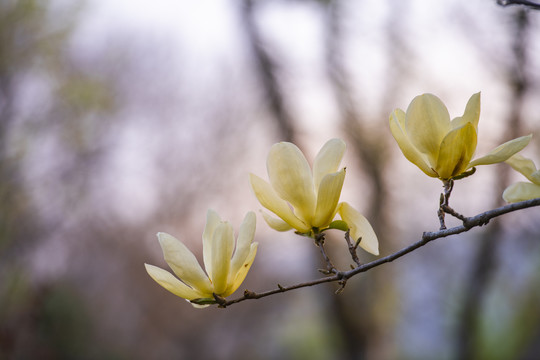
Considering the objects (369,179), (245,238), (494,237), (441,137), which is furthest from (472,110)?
(369,179)

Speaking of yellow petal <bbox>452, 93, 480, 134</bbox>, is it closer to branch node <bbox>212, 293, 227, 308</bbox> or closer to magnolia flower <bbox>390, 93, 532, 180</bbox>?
magnolia flower <bbox>390, 93, 532, 180</bbox>

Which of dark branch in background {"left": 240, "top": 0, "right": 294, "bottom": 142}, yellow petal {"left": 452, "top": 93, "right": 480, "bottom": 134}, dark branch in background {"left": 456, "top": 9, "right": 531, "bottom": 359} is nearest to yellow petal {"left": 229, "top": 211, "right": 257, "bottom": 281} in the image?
yellow petal {"left": 452, "top": 93, "right": 480, "bottom": 134}

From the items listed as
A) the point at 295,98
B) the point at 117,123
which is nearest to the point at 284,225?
the point at 295,98

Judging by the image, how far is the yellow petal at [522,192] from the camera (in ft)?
1.75

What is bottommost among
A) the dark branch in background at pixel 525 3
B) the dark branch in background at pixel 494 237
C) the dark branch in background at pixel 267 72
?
the dark branch in background at pixel 494 237

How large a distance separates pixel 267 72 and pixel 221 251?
3.50m

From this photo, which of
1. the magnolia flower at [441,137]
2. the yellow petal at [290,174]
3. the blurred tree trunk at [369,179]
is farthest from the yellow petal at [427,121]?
the blurred tree trunk at [369,179]

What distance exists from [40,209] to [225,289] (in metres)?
4.24

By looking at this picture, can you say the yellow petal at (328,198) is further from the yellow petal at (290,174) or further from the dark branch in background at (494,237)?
the dark branch in background at (494,237)

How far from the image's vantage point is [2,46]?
4109mm

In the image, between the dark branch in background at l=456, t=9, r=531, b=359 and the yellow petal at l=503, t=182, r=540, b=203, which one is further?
the dark branch in background at l=456, t=9, r=531, b=359

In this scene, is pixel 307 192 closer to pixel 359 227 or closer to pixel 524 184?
pixel 359 227

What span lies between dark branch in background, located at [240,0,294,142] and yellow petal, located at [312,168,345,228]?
3307 mm

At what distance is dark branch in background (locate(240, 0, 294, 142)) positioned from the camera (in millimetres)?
3660
